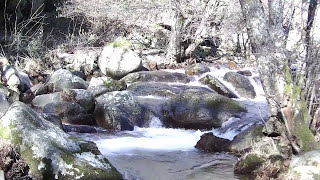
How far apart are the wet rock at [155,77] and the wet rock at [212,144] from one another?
6048 mm

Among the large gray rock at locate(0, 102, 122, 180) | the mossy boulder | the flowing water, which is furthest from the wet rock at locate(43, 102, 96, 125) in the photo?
the mossy boulder

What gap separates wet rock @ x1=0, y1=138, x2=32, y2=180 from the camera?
167 inches

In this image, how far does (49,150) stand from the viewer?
15.3 ft

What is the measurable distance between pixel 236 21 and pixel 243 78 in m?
5.12

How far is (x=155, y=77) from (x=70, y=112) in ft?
16.7

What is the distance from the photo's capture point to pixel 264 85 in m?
5.62

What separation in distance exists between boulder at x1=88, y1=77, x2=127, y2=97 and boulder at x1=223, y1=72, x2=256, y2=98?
3.93 metres

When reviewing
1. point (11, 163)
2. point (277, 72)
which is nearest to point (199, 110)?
point (277, 72)

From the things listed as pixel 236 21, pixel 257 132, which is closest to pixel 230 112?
pixel 257 132

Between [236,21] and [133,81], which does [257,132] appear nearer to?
[133,81]

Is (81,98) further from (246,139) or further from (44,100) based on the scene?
(246,139)

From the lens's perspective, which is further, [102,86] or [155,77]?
[155,77]

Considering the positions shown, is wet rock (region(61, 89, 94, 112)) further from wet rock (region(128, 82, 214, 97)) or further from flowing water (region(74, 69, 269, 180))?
wet rock (region(128, 82, 214, 97))

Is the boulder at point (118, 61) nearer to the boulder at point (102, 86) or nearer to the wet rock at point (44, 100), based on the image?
the boulder at point (102, 86)
